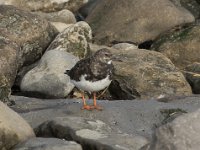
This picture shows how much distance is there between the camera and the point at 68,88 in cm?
1423

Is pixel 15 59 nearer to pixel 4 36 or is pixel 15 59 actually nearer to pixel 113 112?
pixel 4 36

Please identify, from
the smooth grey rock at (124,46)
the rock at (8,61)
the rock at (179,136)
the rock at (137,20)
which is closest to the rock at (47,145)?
the rock at (179,136)

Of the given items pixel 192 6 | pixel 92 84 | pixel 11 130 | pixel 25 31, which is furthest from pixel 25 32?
pixel 11 130

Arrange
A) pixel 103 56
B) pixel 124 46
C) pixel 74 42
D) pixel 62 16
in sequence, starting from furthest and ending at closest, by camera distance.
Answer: pixel 62 16 → pixel 124 46 → pixel 74 42 → pixel 103 56

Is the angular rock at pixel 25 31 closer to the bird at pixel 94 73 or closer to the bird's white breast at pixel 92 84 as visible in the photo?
the bird at pixel 94 73

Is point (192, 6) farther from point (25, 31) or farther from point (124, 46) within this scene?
point (25, 31)

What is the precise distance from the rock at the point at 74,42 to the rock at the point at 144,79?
122 cm

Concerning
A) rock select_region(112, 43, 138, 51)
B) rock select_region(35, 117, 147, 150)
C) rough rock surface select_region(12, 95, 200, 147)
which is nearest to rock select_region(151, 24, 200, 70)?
rock select_region(112, 43, 138, 51)

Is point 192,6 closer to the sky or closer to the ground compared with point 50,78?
closer to the ground

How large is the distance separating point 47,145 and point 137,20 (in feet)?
38.3

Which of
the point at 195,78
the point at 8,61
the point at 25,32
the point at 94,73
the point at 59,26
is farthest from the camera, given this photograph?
the point at 59,26

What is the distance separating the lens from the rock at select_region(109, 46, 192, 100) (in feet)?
47.4

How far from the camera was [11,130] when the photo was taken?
813cm

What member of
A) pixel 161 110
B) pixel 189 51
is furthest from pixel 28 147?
pixel 189 51
